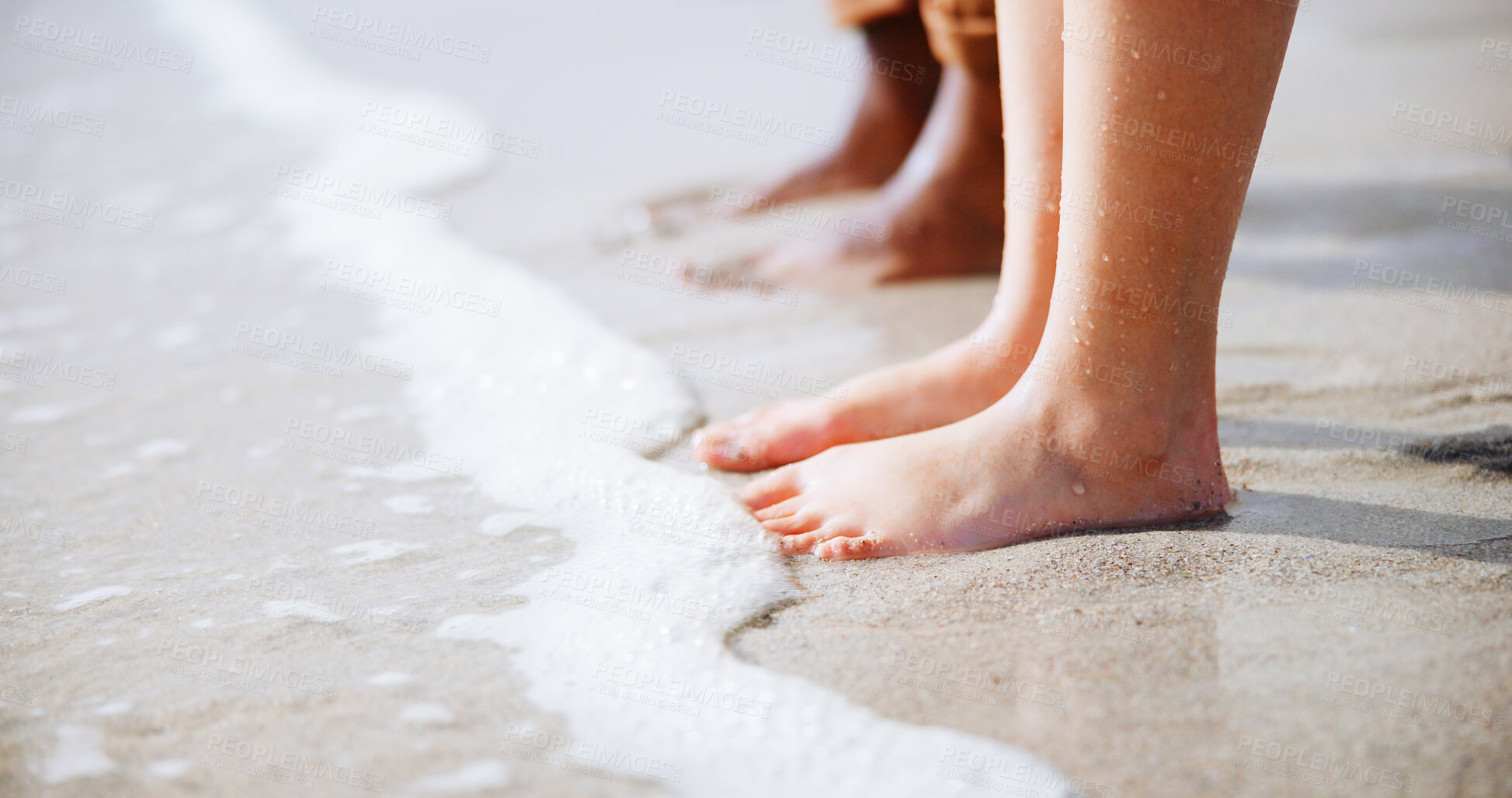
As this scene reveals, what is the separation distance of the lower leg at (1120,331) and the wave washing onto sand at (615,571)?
0.18m

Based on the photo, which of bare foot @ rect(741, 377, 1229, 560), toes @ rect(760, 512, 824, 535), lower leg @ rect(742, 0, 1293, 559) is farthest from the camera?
toes @ rect(760, 512, 824, 535)

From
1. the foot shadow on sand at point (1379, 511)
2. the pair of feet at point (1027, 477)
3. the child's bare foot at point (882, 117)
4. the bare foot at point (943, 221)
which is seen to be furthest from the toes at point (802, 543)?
the child's bare foot at point (882, 117)

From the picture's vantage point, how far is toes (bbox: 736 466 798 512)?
139 centimetres

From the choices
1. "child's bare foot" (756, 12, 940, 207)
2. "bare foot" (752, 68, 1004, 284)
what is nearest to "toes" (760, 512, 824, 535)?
"bare foot" (752, 68, 1004, 284)

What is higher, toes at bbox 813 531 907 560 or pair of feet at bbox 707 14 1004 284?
pair of feet at bbox 707 14 1004 284

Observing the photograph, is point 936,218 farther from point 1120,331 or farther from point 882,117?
point 1120,331

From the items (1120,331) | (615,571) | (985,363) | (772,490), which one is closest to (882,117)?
(985,363)

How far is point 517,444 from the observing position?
162 cm

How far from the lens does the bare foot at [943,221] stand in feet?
7.35

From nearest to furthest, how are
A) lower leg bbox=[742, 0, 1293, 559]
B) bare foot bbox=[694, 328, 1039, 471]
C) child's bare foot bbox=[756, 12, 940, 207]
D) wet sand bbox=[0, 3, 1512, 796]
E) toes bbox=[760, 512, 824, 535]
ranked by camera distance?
wet sand bbox=[0, 3, 1512, 796] < lower leg bbox=[742, 0, 1293, 559] < toes bbox=[760, 512, 824, 535] < bare foot bbox=[694, 328, 1039, 471] < child's bare foot bbox=[756, 12, 940, 207]

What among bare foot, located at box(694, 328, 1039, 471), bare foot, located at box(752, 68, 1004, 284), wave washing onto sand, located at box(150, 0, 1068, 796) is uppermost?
bare foot, located at box(752, 68, 1004, 284)

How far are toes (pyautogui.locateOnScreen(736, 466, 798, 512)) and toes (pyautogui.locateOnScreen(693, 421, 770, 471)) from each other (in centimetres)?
A: 9

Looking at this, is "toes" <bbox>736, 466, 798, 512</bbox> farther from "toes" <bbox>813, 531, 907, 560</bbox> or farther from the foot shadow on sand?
the foot shadow on sand

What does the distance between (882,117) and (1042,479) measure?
6.21 ft
